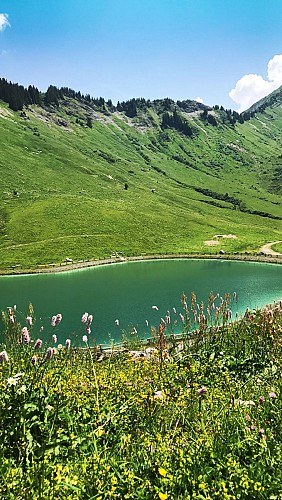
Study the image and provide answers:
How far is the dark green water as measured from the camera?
41.7 metres

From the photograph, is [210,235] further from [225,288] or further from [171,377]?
[171,377]

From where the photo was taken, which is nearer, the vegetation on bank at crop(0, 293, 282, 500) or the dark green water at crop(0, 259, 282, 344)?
the vegetation on bank at crop(0, 293, 282, 500)

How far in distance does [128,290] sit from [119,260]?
3132 cm

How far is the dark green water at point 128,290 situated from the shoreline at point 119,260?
289 centimetres

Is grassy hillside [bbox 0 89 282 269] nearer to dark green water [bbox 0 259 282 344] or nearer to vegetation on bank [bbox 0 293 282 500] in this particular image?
dark green water [bbox 0 259 282 344]

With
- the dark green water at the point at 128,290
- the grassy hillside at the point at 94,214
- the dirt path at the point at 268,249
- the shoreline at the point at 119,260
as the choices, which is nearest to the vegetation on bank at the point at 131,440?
the dark green water at the point at 128,290

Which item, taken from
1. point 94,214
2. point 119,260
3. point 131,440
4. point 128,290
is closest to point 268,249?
point 119,260

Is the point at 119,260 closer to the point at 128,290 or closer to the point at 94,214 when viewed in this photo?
the point at 128,290

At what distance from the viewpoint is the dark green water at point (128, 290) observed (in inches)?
1640

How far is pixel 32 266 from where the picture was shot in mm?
80812

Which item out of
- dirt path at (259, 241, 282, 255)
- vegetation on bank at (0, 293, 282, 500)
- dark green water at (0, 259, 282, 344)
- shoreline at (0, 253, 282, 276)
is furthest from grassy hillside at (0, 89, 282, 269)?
vegetation on bank at (0, 293, 282, 500)

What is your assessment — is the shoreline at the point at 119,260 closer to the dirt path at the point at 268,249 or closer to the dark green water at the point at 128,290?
the dark green water at the point at 128,290

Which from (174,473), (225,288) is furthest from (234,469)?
(225,288)

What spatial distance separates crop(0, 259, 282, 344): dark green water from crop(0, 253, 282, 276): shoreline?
2889mm
